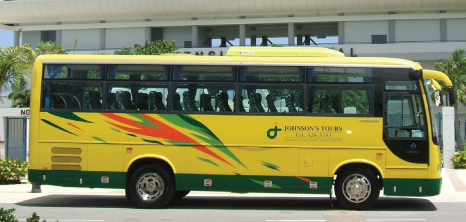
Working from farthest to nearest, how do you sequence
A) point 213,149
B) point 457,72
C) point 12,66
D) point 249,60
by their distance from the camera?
point 457,72
point 12,66
point 249,60
point 213,149

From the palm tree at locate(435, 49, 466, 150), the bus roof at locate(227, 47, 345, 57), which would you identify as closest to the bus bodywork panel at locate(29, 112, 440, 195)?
the bus roof at locate(227, 47, 345, 57)

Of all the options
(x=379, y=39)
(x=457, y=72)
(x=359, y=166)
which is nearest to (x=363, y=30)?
(x=379, y=39)

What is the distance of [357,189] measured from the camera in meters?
14.1

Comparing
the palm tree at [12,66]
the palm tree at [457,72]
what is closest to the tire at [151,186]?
the palm tree at [12,66]

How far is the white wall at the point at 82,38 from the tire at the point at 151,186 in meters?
59.5

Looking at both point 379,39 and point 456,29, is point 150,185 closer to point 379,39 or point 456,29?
point 379,39

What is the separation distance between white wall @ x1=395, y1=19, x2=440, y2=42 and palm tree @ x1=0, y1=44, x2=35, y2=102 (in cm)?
4762

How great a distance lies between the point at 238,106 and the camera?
46.6 feet

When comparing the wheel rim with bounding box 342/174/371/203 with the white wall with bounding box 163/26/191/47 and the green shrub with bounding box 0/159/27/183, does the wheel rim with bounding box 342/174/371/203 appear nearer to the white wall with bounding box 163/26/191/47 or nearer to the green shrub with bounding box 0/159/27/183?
the green shrub with bounding box 0/159/27/183

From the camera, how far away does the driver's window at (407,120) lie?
45.6 feet

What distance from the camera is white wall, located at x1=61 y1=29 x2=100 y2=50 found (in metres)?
72.4

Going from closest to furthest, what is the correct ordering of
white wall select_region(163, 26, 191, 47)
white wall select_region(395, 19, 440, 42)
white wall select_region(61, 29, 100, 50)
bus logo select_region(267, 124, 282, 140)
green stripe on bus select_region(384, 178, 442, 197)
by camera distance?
green stripe on bus select_region(384, 178, 442, 197) → bus logo select_region(267, 124, 282, 140) → white wall select_region(395, 19, 440, 42) → white wall select_region(163, 26, 191, 47) → white wall select_region(61, 29, 100, 50)

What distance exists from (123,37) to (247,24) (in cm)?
1419

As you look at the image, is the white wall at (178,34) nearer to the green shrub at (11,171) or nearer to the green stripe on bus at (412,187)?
the green shrub at (11,171)
